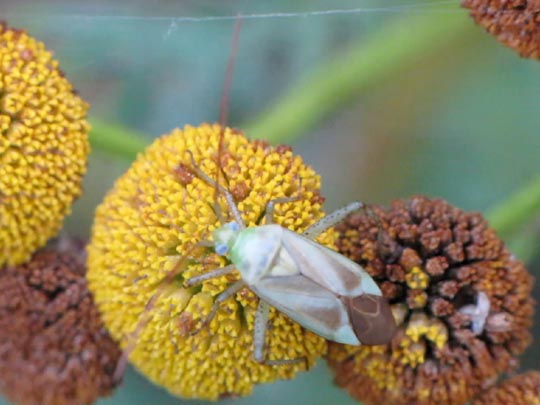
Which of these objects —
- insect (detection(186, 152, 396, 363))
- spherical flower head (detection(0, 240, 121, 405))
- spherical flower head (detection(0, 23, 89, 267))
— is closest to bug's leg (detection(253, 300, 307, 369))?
insect (detection(186, 152, 396, 363))

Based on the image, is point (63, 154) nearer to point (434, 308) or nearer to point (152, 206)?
point (152, 206)

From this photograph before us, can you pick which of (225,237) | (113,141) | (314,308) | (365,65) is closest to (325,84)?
(365,65)

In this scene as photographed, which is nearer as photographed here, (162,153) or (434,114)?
(162,153)

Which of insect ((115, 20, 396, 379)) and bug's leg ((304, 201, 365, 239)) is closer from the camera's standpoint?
insect ((115, 20, 396, 379))

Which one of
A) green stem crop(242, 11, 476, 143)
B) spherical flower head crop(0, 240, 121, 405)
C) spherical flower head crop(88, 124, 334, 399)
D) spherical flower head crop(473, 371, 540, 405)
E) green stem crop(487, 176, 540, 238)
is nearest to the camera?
spherical flower head crop(88, 124, 334, 399)

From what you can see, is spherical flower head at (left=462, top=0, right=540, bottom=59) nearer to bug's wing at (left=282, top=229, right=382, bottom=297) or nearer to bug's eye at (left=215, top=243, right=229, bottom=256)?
bug's wing at (left=282, top=229, right=382, bottom=297)

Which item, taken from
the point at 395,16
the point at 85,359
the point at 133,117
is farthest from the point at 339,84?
the point at 85,359

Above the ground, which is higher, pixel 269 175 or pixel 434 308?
pixel 269 175

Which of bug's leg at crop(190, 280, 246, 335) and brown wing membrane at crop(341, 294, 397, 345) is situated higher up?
bug's leg at crop(190, 280, 246, 335)
